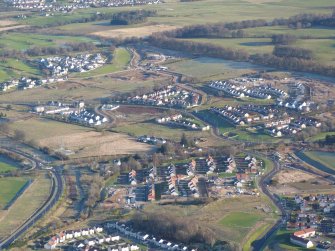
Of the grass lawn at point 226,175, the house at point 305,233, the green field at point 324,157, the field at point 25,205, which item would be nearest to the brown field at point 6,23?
the field at point 25,205

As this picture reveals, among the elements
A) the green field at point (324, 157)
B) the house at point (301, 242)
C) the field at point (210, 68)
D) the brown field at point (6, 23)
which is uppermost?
the house at point (301, 242)

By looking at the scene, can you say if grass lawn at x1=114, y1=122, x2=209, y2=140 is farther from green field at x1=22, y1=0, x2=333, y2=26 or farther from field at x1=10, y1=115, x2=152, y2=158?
green field at x1=22, y1=0, x2=333, y2=26

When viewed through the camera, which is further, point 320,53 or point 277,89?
point 320,53

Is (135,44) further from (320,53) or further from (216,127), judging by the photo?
(216,127)

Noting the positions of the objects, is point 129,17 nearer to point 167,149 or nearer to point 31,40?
point 31,40

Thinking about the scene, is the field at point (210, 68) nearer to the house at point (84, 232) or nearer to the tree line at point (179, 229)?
the tree line at point (179, 229)

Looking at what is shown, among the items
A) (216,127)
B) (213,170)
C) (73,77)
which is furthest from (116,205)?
(73,77)
